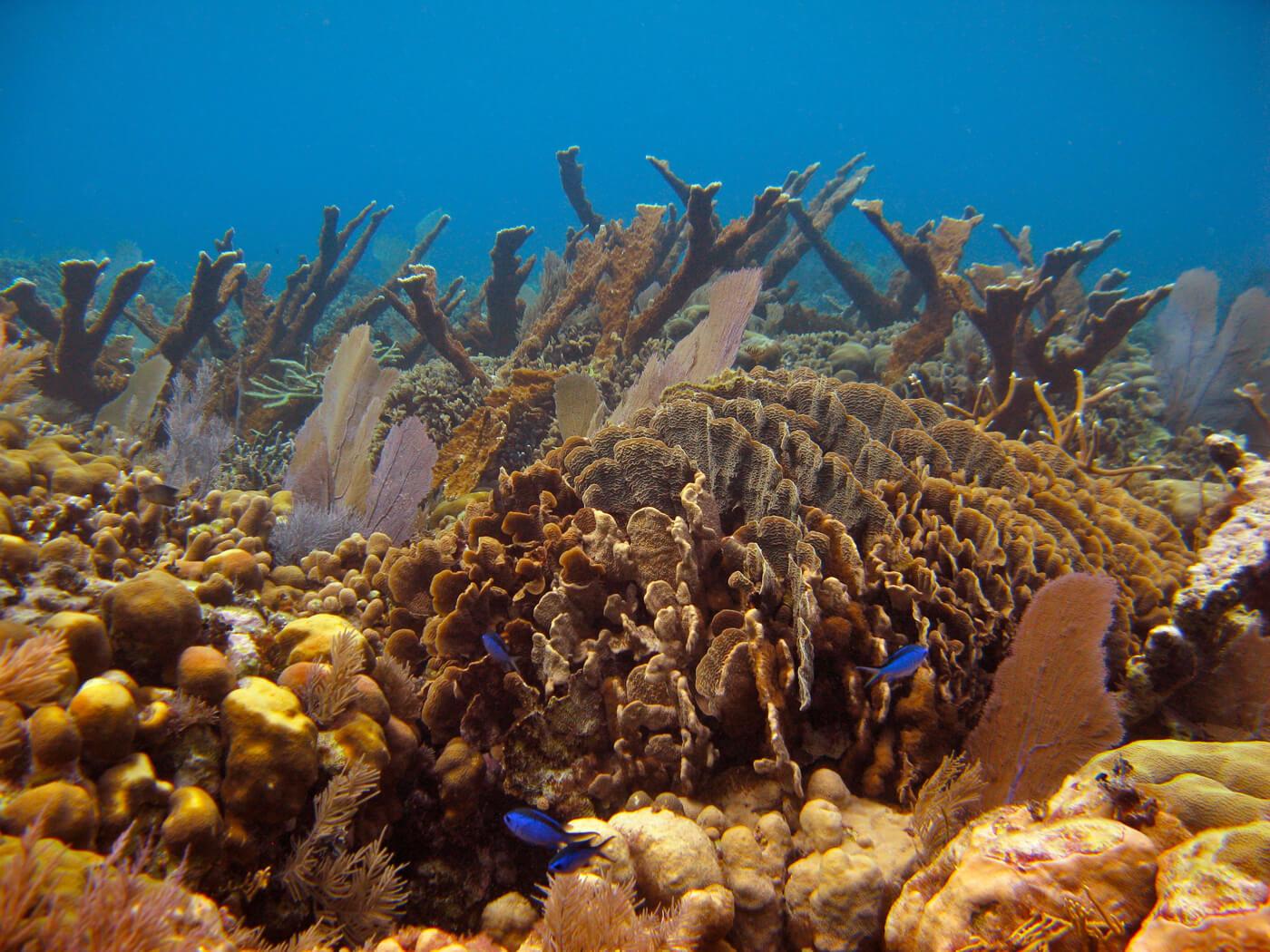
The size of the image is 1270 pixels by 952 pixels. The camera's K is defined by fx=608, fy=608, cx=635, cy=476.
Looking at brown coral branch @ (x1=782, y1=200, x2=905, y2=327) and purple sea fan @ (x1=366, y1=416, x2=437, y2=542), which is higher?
brown coral branch @ (x1=782, y1=200, x2=905, y2=327)

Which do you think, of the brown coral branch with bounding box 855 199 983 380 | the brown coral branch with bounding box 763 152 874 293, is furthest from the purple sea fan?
the brown coral branch with bounding box 763 152 874 293

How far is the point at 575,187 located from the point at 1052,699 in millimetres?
11135

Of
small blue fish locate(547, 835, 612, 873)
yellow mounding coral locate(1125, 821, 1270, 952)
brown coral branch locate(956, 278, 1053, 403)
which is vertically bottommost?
small blue fish locate(547, 835, 612, 873)

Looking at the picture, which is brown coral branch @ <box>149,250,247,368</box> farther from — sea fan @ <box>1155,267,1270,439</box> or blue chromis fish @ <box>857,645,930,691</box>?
sea fan @ <box>1155,267,1270,439</box>

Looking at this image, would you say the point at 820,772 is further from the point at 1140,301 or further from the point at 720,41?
the point at 720,41

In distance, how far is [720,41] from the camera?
134 meters

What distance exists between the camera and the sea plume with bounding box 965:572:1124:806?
2197mm

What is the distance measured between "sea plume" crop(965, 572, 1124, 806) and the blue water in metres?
62.5

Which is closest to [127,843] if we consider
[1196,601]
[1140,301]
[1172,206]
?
[1196,601]

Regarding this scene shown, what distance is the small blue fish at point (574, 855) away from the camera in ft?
5.85

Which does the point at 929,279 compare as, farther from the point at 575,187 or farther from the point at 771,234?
the point at 575,187

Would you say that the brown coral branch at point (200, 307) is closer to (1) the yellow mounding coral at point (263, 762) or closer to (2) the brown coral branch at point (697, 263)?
(2) the brown coral branch at point (697, 263)

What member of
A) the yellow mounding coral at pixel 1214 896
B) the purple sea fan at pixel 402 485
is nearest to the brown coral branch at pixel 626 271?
the purple sea fan at pixel 402 485

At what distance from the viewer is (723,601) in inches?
105
